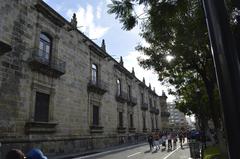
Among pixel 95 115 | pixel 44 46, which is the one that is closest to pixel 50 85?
pixel 44 46

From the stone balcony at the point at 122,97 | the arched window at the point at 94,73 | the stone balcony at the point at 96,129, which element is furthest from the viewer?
the stone balcony at the point at 122,97

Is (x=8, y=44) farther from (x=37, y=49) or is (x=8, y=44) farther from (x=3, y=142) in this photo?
(x=3, y=142)

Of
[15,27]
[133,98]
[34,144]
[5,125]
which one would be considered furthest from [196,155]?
[133,98]

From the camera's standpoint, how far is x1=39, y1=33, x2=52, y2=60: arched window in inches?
625

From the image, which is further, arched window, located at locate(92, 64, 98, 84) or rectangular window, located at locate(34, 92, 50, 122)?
arched window, located at locate(92, 64, 98, 84)

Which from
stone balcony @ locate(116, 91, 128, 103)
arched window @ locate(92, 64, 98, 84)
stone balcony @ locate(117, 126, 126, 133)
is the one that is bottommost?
stone balcony @ locate(117, 126, 126, 133)

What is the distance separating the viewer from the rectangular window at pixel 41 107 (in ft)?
48.0

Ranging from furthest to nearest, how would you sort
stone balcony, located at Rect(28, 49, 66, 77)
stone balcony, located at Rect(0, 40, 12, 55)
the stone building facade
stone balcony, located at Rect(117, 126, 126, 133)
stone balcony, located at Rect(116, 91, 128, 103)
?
stone balcony, located at Rect(116, 91, 128, 103) → stone balcony, located at Rect(117, 126, 126, 133) → stone balcony, located at Rect(28, 49, 66, 77) → the stone building facade → stone balcony, located at Rect(0, 40, 12, 55)

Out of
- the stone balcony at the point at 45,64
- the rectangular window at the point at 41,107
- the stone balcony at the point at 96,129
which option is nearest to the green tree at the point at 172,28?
the stone balcony at the point at 45,64

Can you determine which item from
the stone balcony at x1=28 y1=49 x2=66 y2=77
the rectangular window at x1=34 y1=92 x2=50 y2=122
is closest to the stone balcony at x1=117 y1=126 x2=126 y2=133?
the stone balcony at x1=28 y1=49 x2=66 y2=77

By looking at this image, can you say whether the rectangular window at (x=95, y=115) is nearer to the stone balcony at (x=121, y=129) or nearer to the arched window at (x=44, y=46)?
the stone balcony at (x=121, y=129)

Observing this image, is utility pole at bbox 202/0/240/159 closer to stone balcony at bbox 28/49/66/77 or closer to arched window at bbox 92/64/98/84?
stone balcony at bbox 28/49/66/77

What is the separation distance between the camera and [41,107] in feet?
49.4

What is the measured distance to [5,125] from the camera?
1205 cm
